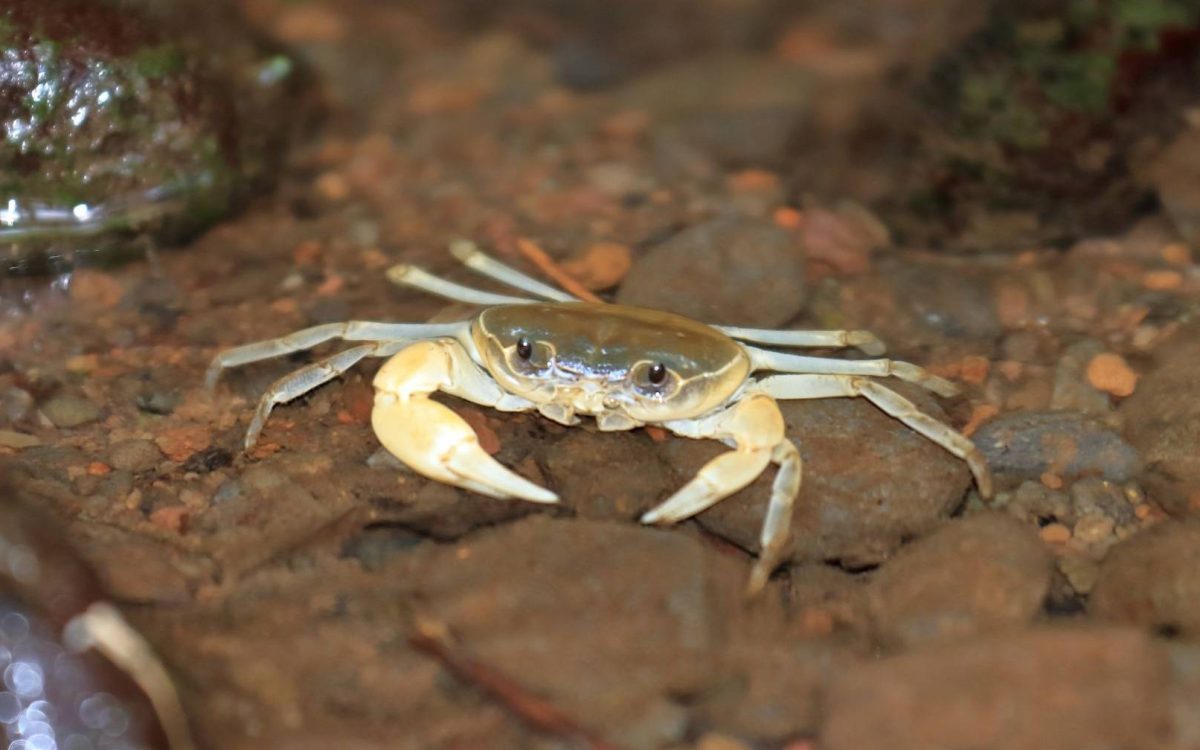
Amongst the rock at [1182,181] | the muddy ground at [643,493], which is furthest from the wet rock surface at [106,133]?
the rock at [1182,181]

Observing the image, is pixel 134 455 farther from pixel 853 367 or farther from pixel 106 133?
pixel 853 367

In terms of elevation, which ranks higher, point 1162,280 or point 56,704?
point 56,704

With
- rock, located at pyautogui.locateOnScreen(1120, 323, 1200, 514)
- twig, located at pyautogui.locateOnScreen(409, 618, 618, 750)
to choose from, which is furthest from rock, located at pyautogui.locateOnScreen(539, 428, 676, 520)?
rock, located at pyautogui.locateOnScreen(1120, 323, 1200, 514)

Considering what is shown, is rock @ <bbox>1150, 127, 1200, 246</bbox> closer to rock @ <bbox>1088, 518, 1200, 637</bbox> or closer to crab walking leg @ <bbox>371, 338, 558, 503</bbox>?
rock @ <bbox>1088, 518, 1200, 637</bbox>

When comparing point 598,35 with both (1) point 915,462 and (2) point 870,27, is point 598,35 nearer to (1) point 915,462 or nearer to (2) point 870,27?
(2) point 870,27

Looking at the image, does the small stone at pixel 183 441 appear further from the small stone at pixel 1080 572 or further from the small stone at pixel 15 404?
the small stone at pixel 1080 572

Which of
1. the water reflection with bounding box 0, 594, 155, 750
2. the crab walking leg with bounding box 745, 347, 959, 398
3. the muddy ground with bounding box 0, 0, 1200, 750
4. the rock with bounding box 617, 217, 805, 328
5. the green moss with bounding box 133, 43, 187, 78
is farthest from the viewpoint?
the green moss with bounding box 133, 43, 187, 78

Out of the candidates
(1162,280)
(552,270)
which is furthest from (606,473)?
(1162,280)
